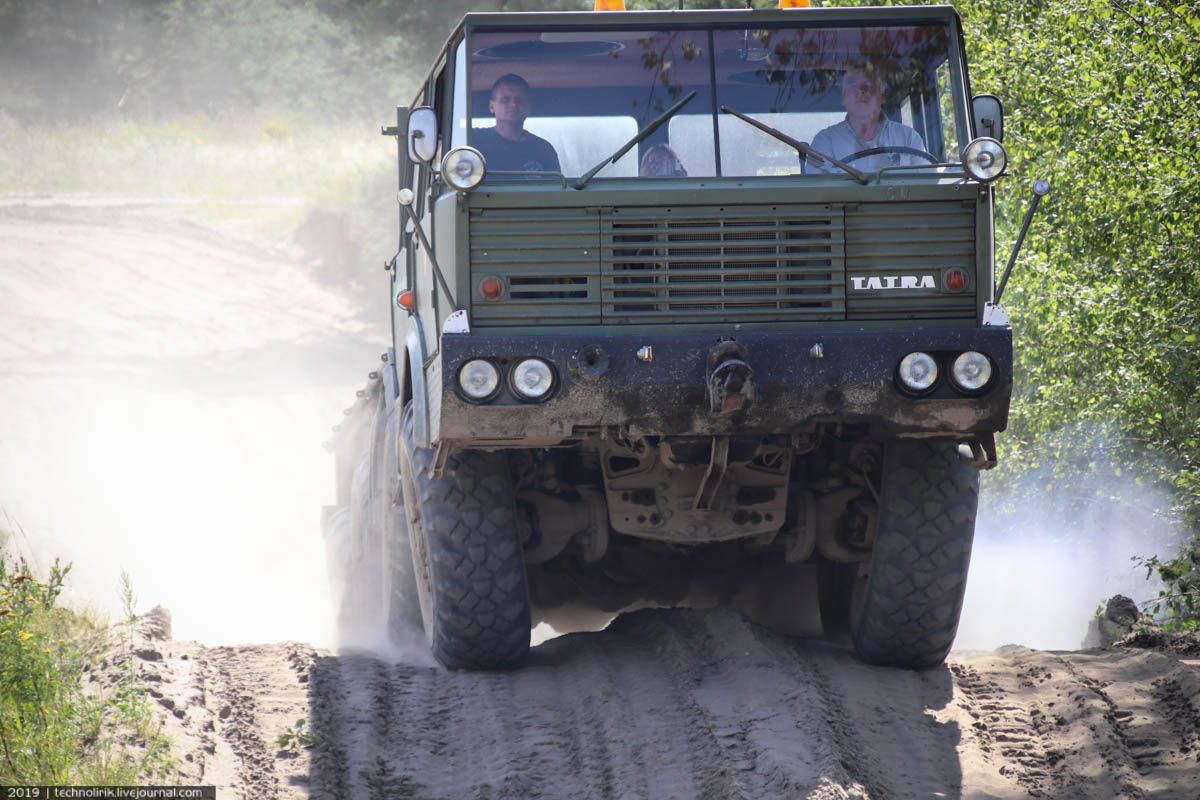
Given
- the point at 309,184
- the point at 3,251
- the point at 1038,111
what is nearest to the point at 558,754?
the point at 1038,111

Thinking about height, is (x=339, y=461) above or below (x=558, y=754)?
above

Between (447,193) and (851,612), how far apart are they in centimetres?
286

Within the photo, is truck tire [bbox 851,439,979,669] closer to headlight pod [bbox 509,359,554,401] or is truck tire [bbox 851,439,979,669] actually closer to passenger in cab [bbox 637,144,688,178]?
passenger in cab [bbox 637,144,688,178]

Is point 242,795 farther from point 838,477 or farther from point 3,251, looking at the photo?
point 3,251

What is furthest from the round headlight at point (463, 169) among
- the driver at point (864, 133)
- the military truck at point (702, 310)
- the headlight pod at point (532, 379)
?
the driver at point (864, 133)

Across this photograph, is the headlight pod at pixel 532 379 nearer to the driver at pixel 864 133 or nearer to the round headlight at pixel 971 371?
the driver at pixel 864 133

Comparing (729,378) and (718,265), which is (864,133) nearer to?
(718,265)

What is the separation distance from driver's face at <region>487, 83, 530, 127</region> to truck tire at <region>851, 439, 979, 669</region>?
2164 mm

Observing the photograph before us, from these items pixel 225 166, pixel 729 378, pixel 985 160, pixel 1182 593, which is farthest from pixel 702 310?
pixel 225 166

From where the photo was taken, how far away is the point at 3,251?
2836cm

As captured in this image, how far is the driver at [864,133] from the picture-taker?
23.2 ft

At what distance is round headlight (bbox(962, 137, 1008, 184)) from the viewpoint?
675 centimetres

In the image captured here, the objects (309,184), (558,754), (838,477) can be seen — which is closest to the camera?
(558,754)

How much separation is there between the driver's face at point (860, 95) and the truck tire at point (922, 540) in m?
1.45
